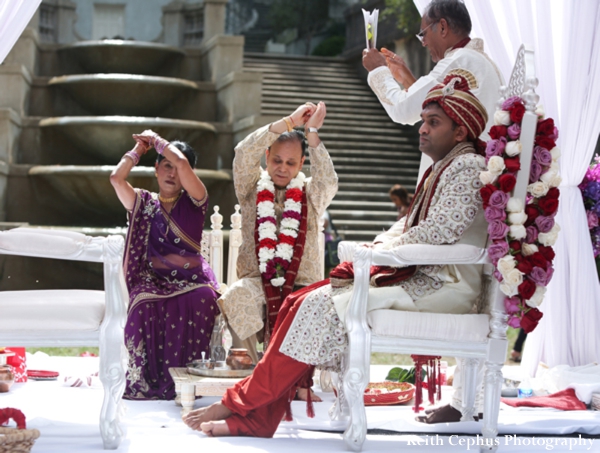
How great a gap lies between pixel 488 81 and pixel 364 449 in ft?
6.40

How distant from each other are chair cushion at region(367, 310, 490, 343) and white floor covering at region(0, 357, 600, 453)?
1.55ft

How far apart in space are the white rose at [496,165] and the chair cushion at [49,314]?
1.70 m

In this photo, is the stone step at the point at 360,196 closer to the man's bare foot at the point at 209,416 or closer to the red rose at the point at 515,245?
the man's bare foot at the point at 209,416

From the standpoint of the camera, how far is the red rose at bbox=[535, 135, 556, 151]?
3469 millimetres

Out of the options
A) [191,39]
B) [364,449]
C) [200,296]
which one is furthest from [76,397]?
[191,39]

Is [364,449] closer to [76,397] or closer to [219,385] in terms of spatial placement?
[219,385]

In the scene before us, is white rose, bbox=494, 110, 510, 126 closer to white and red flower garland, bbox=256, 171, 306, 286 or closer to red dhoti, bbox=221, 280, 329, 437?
red dhoti, bbox=221, 280, 329, 437

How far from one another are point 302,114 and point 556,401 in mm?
2056

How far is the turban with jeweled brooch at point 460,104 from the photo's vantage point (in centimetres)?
363

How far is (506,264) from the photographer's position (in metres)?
3.33

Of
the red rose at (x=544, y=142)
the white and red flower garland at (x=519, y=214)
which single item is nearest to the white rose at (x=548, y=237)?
the white and red flower garland at (x=519, y=214)

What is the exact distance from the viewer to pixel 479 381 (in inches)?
162

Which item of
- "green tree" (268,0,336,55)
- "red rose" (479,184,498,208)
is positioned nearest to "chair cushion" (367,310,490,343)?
"red rose" (479,184,498,208)

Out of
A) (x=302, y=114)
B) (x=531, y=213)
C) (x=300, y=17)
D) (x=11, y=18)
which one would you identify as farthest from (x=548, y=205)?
(x=300, y=17)
